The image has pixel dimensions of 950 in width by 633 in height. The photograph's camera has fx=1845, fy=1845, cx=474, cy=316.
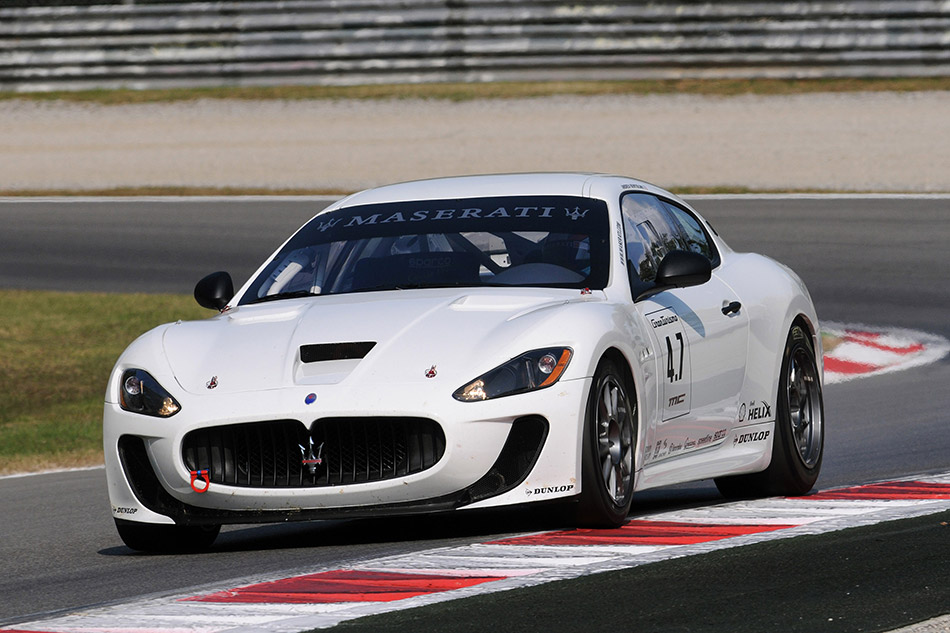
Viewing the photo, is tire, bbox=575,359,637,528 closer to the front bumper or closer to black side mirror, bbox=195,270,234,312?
the front bumper

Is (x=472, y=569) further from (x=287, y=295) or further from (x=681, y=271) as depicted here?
(x=287, y=295)

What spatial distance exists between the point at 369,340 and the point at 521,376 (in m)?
0.57

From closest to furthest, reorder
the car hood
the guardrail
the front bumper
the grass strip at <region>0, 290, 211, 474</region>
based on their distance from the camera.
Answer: the front bumper < the car hood < the grass strip at <region>0, 290, 211, 474</region> < the guardrail

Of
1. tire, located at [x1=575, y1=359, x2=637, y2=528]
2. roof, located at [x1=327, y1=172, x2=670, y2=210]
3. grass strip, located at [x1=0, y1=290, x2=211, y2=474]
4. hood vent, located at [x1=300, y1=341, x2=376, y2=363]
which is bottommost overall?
grass strip, located at [x1=0, y1=290, x2=211, y2=474]

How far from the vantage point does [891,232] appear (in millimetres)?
19062

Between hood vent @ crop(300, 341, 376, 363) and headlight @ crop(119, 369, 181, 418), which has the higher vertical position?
hood vent @ crop(300, 341, 376, 363)

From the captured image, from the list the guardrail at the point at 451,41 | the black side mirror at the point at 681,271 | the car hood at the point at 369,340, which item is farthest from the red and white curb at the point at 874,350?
the guardrail at the point at 451,41

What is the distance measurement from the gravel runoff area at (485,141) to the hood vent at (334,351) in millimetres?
16483

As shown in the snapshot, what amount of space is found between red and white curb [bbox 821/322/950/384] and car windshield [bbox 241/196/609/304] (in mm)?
6184

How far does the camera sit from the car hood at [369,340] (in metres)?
6.42

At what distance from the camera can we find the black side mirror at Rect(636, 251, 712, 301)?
23.5 ft

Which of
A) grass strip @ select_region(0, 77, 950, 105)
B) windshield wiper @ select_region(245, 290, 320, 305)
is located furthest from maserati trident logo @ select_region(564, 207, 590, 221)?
grass strip @ select_region(0, 77, 950, 105)

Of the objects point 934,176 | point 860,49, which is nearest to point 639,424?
point 934,176

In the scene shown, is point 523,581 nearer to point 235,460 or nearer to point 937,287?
point 235,460
